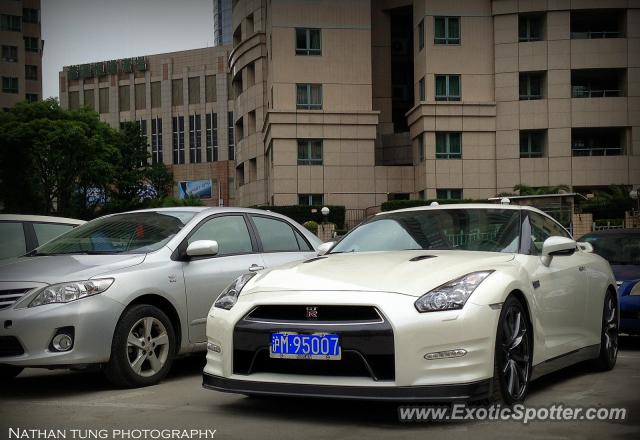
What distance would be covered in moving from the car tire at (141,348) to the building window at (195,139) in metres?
90.4

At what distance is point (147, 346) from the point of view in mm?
6992

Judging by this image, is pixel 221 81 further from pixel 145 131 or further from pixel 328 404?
pixel 328 404

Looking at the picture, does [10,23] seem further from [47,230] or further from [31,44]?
[47,230]

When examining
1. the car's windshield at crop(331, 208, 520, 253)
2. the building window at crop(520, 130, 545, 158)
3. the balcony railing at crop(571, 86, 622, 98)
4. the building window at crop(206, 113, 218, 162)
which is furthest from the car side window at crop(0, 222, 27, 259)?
the building window at crop(206, 113, 218, 162)

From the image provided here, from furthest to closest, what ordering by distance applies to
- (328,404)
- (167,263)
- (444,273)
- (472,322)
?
1. (167,263)
2. (328,404)
3. (444,273)
4. (472,322)

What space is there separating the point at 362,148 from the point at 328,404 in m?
43.5

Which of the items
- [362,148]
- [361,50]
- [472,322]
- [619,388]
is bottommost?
[619,388]

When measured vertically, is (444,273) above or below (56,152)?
below

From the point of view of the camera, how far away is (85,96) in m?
102

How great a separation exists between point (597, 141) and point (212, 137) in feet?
185

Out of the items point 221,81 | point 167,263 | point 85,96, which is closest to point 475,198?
point 167,263

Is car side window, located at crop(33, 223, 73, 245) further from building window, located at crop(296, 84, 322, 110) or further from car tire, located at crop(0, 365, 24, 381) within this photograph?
building window, located at crop(296, 84, 322, 110)

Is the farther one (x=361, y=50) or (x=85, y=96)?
(x=85, y=96)

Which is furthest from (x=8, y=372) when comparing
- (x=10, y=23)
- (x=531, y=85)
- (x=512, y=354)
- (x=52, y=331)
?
(x=10, y=23)
